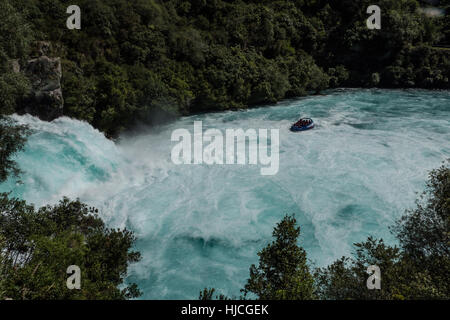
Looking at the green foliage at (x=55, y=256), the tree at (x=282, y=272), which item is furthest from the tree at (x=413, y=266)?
the green foliage at (x=55, y=256)

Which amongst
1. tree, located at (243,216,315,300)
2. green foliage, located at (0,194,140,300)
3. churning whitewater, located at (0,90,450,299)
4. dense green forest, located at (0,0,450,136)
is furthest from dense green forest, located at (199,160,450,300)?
dense green forest, located at (0,0,450,136)

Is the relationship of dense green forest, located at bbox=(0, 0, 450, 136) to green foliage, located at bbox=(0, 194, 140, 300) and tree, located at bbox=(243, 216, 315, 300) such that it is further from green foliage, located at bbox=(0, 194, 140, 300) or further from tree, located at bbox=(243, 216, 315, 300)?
tree, located at bbox=(243, 216, 315, 300)

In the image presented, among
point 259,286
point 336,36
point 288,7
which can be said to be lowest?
point 259,286

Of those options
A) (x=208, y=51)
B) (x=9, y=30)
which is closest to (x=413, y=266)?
(x=9, y=30)

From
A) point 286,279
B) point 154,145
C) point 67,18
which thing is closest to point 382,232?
point 286,279

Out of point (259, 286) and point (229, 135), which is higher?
point (229, 135)
